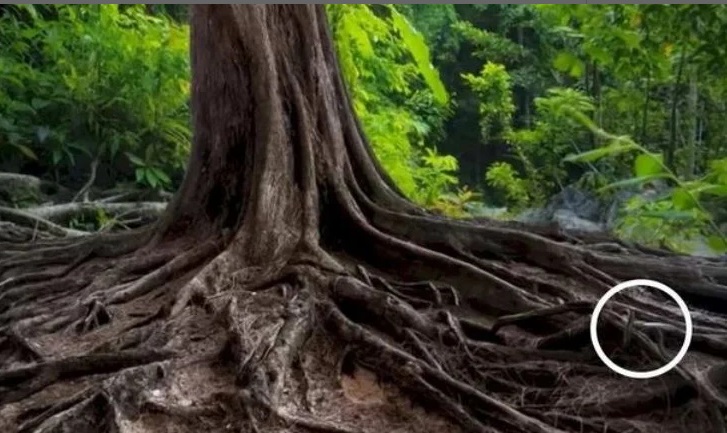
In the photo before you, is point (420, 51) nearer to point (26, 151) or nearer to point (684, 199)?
point (684, 199)

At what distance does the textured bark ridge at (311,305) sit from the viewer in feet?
5.59

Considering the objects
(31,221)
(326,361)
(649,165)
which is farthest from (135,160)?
(649,165)

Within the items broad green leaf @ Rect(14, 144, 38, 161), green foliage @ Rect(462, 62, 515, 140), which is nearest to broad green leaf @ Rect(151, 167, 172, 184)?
broad green leaf @ Rect(14, 144, 38, 161)

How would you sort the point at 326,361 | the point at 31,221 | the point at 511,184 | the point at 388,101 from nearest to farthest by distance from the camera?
the point at 326,361 → the point at 31,221 → the point at 511,184 → the point at 388,101

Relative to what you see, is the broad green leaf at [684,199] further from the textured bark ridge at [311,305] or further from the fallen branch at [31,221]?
the fallen branch at [31,221]

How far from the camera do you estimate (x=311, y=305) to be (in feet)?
6.74

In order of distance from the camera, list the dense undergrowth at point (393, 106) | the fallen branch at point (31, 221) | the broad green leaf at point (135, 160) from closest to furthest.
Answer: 1. the fallen branch at point (31, 221)
2. the dense undergrowth at point (393, 106)
3. the broad green leaf at point (135, 160)

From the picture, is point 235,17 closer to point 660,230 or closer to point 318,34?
point 318,34

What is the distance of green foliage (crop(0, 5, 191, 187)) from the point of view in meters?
5.07

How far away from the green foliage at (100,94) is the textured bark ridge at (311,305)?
93.9 inches

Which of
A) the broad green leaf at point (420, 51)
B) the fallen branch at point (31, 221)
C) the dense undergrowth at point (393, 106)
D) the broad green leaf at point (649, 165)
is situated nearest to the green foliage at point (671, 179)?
the broad green leaf at point (649, 165)

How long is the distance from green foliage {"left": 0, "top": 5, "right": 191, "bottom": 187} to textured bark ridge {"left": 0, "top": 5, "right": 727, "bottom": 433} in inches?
93.9

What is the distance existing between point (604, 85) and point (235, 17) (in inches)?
100.0

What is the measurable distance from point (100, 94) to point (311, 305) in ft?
11.6
